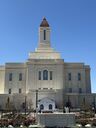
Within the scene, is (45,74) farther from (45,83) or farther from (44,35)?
(44,35)

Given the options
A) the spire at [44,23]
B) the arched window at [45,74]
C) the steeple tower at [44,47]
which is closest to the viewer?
the arched window at [45,74]

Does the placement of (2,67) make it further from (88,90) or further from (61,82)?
(88,90)

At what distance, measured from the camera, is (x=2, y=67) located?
7250 cm

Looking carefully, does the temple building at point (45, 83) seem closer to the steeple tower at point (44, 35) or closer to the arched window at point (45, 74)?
the arched window at point (45, 74)

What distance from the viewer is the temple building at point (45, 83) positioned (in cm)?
6431

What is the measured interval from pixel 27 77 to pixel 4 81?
6.14 metres

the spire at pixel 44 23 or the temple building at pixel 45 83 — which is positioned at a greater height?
the spire at pixel 44 23

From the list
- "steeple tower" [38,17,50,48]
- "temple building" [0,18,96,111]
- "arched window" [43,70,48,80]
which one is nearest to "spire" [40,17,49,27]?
"steeple tower" [38,17,50,48]

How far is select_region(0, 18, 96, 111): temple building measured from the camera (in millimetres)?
64312

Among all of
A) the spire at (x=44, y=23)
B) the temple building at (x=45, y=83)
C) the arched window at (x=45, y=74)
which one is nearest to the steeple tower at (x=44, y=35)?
the spire at (x=44, y=23)

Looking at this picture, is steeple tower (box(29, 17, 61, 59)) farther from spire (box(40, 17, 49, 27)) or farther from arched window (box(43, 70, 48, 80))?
arched window (box(43, 70, 48, 80))

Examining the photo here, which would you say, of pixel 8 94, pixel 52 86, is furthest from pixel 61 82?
pixel 8 94

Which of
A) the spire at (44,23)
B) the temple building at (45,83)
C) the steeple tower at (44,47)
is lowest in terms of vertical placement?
the temple building at (45,83)

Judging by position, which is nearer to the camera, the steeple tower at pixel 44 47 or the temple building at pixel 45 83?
the temple building at pixel 45 83
